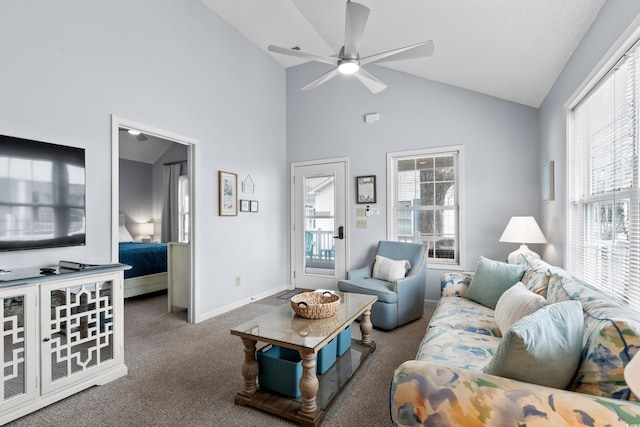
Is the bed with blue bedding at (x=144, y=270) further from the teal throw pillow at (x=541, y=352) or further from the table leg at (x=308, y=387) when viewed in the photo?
the teal throw pillow at (x=541, y=352)

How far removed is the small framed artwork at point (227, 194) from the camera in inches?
153

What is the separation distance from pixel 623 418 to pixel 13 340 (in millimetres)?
2848

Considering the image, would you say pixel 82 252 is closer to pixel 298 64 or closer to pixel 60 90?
pixel 60 90

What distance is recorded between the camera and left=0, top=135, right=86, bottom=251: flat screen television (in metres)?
2.09

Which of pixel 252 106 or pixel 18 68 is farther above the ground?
pixel 252 106

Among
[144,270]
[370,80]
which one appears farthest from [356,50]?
[144,270]

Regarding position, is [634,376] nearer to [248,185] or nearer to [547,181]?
[547,181]

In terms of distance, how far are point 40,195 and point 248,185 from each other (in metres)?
2.36

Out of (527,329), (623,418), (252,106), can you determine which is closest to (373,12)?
(252,106)

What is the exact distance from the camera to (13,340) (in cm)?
186

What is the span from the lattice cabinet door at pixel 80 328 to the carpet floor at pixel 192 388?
0.16 m

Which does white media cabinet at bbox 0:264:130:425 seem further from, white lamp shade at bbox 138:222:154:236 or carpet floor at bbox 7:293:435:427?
white lamp shade at bbox 138:222:154:236

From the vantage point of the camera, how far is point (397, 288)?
3336 mm

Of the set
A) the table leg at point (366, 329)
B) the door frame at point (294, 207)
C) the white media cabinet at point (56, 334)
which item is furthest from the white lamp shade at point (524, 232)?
the white media cabinet at point (56, 334)
